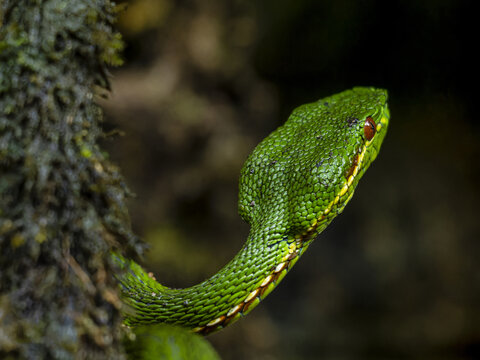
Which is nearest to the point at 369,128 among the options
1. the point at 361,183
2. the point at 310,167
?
the point at 310,167

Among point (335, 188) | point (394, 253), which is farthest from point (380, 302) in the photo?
point (335, 188)

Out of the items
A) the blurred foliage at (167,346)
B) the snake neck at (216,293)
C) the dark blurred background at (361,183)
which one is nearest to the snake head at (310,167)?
the snake neck at (216,293)

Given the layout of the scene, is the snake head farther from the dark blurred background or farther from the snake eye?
the dark blurred background

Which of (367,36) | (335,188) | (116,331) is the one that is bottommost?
(116,331)

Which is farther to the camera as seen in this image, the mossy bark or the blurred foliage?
the blurred foliage

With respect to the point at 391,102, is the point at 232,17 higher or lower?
higher

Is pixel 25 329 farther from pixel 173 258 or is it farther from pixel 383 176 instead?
pixel 383 176

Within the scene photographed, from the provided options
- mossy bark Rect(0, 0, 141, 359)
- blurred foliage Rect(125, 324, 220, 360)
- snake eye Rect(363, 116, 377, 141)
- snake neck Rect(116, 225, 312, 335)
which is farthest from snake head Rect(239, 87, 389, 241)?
mossy bark Rect(0, 0, 141, 359)
